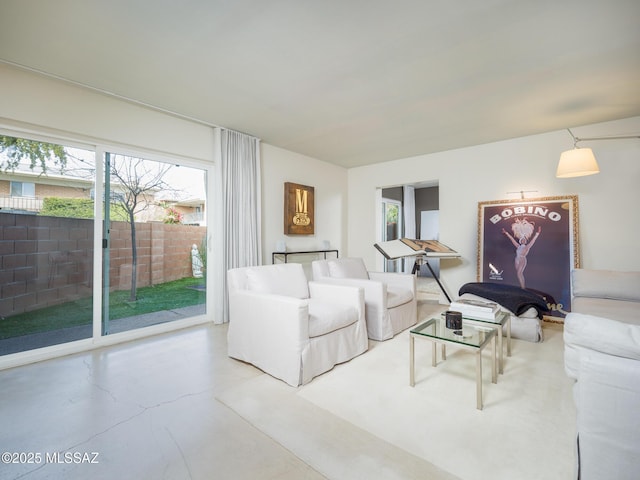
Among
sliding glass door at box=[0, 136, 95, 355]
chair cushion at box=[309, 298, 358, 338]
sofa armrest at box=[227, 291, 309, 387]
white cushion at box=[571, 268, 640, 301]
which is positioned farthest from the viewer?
white cushion at box=[571, 268, 640, 301]

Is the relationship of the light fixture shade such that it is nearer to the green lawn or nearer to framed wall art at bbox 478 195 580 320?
framed wall art at bbox 478 195 580 320

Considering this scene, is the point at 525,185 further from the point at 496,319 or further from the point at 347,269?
the point at 347,269

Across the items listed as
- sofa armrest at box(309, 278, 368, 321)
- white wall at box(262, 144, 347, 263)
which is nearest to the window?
white wall at box(262, 144, 347, 263)

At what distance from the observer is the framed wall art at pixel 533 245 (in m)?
3.72

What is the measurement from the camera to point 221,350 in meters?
2.81

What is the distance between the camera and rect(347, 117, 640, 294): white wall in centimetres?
345

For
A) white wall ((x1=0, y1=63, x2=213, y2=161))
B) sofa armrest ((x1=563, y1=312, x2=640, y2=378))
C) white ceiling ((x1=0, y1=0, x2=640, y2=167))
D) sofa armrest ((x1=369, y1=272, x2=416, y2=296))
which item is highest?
white ceiling ((x1=0, y1=0, x2=640, y2=167))

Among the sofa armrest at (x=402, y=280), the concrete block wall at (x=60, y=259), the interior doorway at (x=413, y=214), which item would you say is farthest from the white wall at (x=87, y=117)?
the interior doorway at (x=413, y=214)

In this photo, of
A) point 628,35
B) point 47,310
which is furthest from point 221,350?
point 628,35

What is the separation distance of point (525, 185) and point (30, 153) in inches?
220

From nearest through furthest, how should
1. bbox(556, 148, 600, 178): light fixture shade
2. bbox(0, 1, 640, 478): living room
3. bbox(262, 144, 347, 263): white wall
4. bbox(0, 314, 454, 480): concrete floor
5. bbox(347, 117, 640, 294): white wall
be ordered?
1. bbox(0, 314, 454, 480): concrete floor
2. bbox(0, 1, 640, 478): living room
3. bbox(556, 148, 600, 178): light fixture shade
4. bbox(347, 117, 640, 294): white wall
5. bbox(262, 144, 347, 263): white wall

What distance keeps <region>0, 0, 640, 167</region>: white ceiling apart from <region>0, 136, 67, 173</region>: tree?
391 millimetres

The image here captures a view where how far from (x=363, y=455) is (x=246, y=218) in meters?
3.07

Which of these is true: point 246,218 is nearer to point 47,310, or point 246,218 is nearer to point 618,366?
point 47,310
